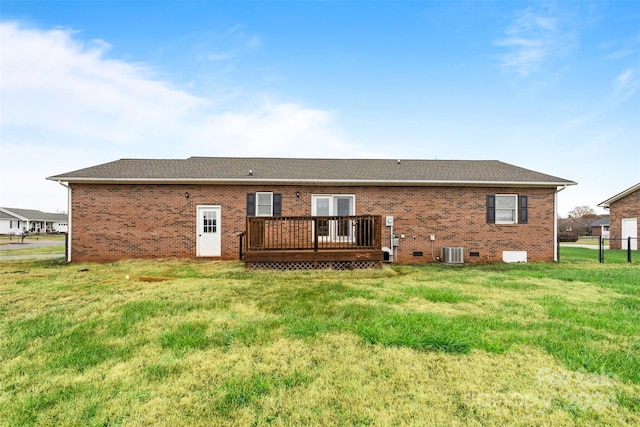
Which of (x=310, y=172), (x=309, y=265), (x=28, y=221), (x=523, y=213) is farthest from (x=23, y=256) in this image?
(x=28, y=221)

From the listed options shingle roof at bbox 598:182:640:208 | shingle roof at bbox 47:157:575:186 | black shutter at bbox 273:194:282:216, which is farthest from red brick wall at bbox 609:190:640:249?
black shutter at bbox 273:194:282:216

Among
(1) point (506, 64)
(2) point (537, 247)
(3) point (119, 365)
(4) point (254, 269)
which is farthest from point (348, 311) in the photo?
(1) point (506, 64)

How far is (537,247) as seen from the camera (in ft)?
37.4

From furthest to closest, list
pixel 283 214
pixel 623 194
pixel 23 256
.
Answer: pixel 623 194 < pixel 23 256 < pixel 283 214

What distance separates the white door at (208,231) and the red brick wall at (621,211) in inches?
958

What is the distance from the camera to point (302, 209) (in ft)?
36.9

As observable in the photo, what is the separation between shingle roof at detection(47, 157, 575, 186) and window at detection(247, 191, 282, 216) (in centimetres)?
63

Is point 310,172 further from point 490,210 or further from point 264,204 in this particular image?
point 490,210

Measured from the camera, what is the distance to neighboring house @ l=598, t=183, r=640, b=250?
18344 millimetres

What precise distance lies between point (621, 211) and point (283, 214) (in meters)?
22.6

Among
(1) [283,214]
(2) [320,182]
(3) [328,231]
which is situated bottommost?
(3) [328,231]

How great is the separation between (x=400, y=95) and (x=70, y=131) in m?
19.9

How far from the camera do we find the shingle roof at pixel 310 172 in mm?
10938

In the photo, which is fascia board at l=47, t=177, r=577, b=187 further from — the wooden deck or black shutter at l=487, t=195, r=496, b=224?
the wooden deck
